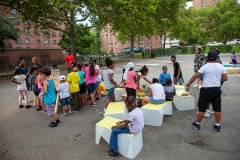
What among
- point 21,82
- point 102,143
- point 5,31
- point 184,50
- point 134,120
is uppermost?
point 5,31

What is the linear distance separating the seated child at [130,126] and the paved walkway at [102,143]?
0.87ft

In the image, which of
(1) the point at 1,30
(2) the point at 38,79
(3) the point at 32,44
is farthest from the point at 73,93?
(3) the point at 32,44

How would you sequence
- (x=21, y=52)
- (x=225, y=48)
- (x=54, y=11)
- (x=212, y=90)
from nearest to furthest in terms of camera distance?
(x=212, y=90) < (x=54, y=11) < (x=21, y=52) < (x=225, y=48)

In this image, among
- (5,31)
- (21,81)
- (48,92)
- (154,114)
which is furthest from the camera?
(5,31)

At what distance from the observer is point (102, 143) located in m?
4.09

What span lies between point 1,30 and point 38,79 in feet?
48.7

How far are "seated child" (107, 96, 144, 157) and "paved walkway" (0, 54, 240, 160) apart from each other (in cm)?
→ 27

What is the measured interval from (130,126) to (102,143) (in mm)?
1043

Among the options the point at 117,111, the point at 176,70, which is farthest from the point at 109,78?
the point at 176,70

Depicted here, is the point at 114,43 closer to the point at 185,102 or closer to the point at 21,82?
the point at 21,82

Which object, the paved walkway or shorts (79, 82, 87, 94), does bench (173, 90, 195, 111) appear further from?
shorts (79, 82, 87, 94)

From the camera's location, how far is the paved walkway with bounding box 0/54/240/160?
362cm

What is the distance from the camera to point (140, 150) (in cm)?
373

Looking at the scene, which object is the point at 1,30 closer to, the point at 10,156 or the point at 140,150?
the point at 10,156
